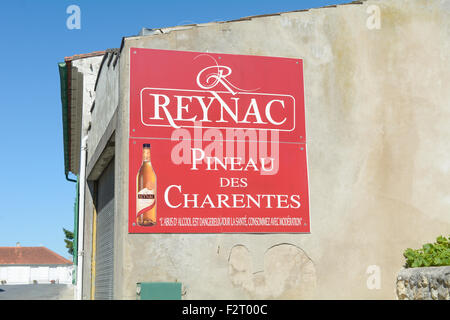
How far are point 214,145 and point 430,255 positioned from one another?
3.21 m

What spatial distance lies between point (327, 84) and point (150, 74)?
2.50 metres

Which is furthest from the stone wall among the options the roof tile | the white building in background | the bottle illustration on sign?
the roof tile

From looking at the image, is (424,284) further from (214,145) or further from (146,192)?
(146,192)

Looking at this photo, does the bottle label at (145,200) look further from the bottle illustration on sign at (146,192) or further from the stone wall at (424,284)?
the stone wall at (424,284)

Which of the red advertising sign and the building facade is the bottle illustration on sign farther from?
the building facade

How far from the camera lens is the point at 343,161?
7.89 metres

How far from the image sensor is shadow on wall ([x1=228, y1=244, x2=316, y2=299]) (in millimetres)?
7203

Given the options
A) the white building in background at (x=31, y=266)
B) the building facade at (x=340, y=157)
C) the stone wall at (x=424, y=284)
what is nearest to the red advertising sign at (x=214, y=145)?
the building facade at (x=340, y=157)

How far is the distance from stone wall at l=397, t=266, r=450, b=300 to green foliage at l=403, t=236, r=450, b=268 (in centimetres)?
15

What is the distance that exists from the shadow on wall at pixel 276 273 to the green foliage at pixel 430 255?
4.43 ft

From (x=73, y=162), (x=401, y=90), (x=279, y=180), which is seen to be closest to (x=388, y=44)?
(x=401, y=90)

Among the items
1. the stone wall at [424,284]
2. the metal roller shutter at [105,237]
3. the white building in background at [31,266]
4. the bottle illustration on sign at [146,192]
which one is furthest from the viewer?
the white building in background at [31,266]

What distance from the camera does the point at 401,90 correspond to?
8312 mm

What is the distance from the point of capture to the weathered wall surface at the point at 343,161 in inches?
282
